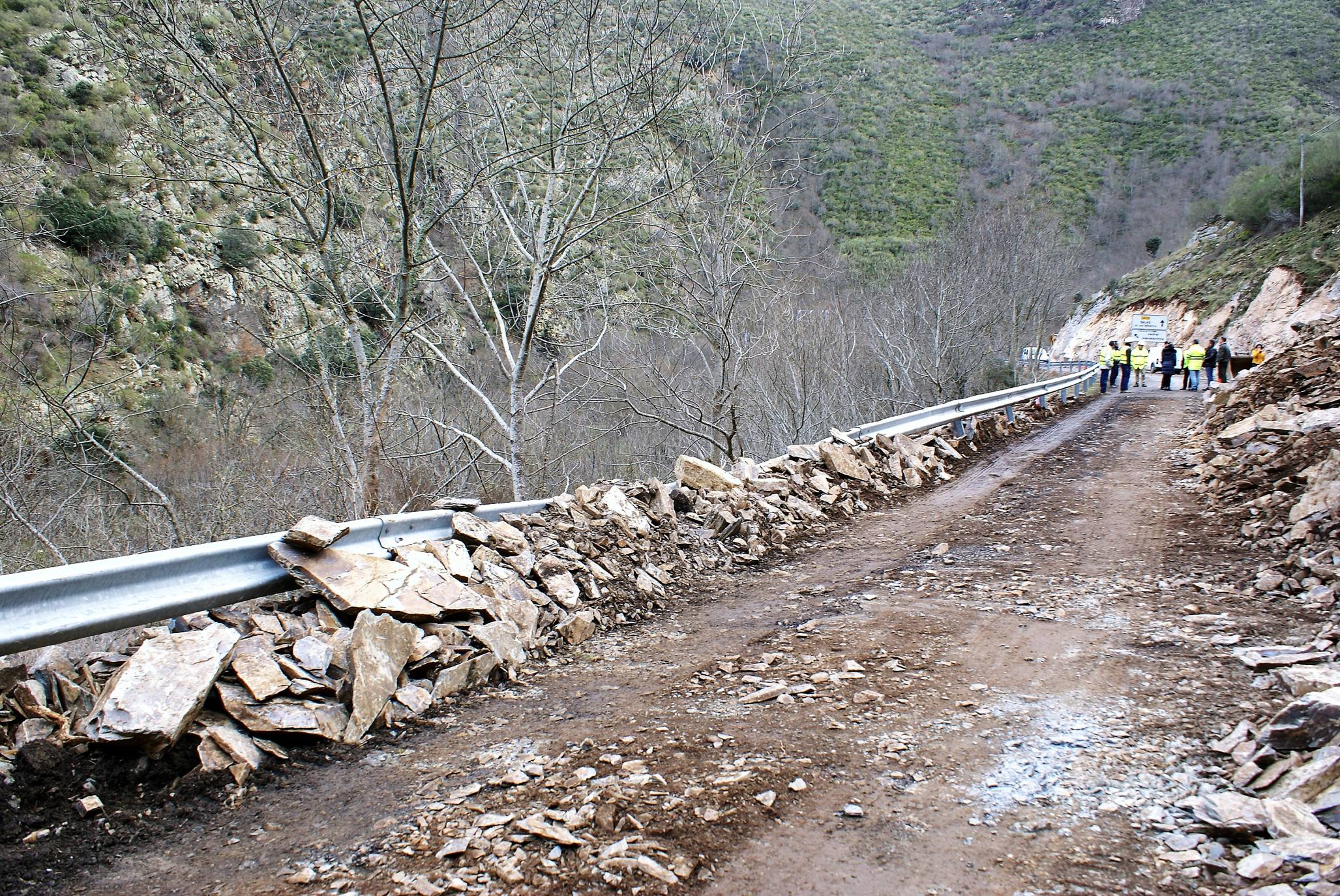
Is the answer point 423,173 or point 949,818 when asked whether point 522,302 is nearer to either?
A: point 423,173

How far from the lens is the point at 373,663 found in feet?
10.6

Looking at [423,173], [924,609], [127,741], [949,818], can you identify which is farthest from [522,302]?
[949,818]

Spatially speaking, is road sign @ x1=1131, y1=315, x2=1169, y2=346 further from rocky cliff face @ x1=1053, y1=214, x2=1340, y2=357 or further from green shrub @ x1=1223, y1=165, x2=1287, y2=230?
green shrub @ x1=1223, y1=165, x2=1287, y2=230

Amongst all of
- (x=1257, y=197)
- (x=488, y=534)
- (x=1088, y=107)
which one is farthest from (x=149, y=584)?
(x=1088, y=107)

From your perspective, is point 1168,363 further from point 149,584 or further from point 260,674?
point 149,584

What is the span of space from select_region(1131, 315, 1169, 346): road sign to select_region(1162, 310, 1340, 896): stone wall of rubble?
2910 cm

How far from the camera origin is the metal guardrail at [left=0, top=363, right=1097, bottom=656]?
2.50 meters

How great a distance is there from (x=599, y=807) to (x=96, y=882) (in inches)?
55.9

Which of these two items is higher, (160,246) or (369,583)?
(160,246)

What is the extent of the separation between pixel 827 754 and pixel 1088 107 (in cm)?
6937

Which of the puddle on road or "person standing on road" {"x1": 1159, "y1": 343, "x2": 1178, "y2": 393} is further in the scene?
"person standing on road" {"x1": 1159, "y1": 343, "x2": 1178, "y2": 393}

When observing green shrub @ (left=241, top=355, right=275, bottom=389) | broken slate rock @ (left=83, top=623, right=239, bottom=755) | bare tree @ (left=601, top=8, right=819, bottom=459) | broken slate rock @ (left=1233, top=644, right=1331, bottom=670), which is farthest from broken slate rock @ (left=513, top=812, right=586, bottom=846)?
green shrub @ (left=241, top=355, right=275, bottom=389)

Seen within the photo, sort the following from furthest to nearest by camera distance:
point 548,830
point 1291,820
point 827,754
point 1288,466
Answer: point 1288,466
point 827,754
point 548,830
point 1291,820

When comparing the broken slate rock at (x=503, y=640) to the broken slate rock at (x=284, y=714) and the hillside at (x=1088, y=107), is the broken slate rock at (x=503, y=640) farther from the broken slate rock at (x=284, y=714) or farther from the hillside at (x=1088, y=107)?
the hillside at (x=1088, y=107)
